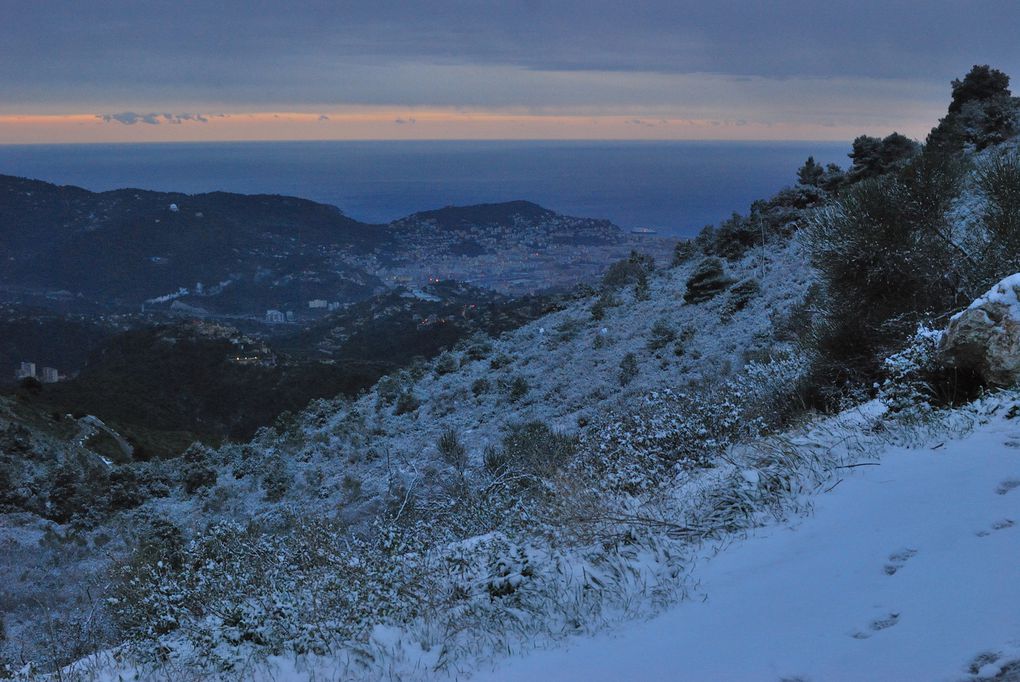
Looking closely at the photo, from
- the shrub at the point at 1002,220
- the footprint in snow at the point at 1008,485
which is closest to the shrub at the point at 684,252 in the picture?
the shrub at the point at 1002,220

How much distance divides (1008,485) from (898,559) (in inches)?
36.4

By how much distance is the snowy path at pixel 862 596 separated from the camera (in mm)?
2723

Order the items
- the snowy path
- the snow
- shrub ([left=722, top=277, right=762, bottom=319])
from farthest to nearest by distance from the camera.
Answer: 1. shrub ([left=722, top=277, right=762, bottom=319])
2. the snow
3. the snowy path

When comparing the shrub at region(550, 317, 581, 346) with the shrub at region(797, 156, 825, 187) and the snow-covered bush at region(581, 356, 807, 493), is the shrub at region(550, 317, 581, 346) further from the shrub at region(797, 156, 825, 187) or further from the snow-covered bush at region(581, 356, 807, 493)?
the shrub at region(797, 156, 825, 187)

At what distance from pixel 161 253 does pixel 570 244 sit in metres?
77.7

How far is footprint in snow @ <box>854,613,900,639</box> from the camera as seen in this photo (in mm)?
2871

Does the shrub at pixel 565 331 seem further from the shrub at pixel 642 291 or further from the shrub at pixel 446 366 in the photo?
the shrub at pixel 446 366

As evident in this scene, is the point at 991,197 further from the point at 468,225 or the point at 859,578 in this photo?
the point at 468,225

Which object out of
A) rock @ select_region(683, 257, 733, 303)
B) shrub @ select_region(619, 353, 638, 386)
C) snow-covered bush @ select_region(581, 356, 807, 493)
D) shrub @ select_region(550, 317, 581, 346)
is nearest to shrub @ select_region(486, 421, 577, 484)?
snow-covered bush @ select_region(581, 356, 807, 493)

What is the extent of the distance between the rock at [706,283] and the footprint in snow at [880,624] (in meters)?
13.0

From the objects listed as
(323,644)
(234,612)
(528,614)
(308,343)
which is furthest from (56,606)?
(308,343)

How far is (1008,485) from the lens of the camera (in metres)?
3.66

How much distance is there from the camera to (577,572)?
175 inches

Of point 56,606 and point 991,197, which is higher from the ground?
point 991,197
